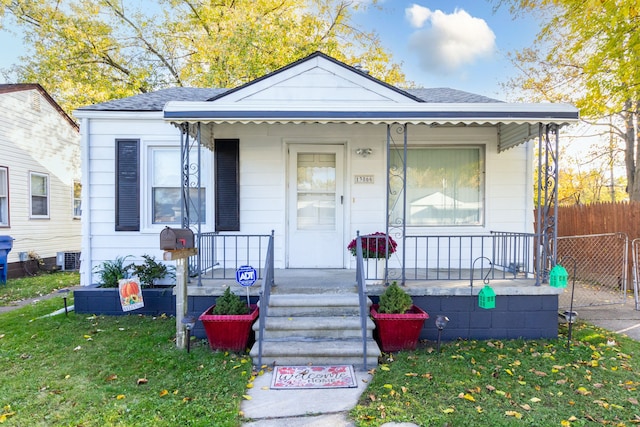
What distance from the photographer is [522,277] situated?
4.80 m

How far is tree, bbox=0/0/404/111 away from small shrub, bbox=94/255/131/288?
8865mm

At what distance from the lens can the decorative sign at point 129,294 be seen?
4383mm

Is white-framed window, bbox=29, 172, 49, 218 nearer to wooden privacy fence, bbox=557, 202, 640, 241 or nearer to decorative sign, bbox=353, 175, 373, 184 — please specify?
decorative sign, bbox=353, 175, 373, 184

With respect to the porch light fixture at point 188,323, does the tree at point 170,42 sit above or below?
above

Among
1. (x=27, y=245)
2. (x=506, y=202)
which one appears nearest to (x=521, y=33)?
(x=506, y=202)

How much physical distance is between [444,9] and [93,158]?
36.6ft

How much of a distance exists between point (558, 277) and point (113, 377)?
15.4 feet

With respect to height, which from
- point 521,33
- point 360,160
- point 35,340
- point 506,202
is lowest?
point 35,340

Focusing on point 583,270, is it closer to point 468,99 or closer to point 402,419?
point 468,99

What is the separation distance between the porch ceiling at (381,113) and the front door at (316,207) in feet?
4.92

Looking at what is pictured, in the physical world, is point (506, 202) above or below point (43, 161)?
below

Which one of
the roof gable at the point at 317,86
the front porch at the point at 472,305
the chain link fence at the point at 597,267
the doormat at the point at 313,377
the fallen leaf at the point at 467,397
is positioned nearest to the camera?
the fallen leaf at the point at 467,397

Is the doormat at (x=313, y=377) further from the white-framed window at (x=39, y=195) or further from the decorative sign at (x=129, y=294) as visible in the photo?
the white-framed window at (x=39, y=195)

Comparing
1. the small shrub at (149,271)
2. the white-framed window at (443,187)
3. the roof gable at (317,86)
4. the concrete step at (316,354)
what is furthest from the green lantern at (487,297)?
the small shrub at (149,271)
